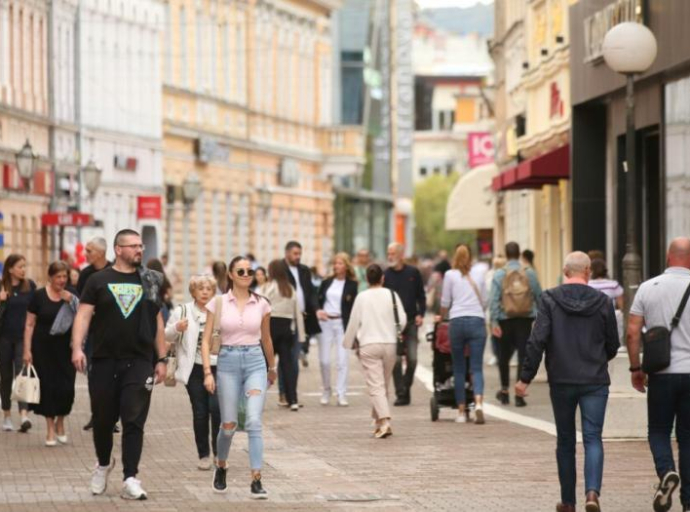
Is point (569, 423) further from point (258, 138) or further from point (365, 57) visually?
point (365, 57)

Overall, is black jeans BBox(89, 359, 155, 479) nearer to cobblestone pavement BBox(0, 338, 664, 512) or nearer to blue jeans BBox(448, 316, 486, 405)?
cobblestone pavement BBox(0, 338, 664, 512)

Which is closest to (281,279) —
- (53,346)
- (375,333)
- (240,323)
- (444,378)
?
Answer: (444,378)

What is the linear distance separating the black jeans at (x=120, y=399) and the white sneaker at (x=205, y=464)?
2.15 metres

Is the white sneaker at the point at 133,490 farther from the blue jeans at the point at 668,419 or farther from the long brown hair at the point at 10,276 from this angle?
the long brown hair at the point at 10,276

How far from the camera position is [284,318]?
2547 cm

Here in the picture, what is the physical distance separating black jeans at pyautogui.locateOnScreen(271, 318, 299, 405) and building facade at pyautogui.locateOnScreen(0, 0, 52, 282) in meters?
22.7

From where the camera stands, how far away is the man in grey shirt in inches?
556

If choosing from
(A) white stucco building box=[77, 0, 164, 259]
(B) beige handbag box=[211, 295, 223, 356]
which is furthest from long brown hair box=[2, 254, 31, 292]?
(A) white stucco building box=[77, 0, 164, 259]

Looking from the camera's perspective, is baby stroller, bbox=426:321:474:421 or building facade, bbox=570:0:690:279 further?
building facade, bbox=570:0:690:279

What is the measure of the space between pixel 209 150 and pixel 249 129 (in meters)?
5.90

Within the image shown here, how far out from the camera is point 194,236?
223 ft

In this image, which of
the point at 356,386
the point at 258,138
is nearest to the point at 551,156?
the point at 356,386

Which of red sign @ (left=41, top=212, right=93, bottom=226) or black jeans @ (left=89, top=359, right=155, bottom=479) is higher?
red sign @ (left=41, top=212, right=93, bottom=226)

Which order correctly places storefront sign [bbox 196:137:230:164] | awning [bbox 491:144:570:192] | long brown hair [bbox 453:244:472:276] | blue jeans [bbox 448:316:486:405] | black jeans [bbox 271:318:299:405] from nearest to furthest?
blue jeans [bbox 448:316:486:405] < long brown hair [bbox 453:244:472:276] < black jeans [bbox 271:318:299:405] < awning [bbox 491:144:570:192] < storefront sign [bbox 196:137:230:164]
